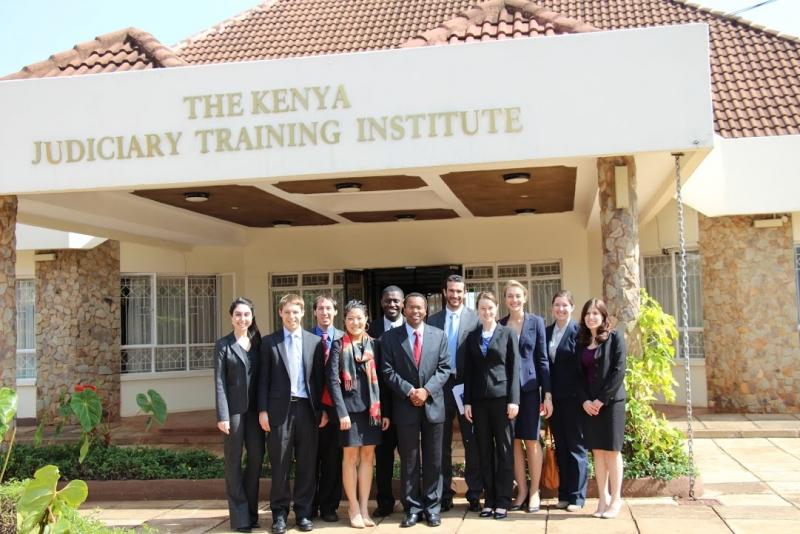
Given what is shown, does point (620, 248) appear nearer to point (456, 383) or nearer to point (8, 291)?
point (456, 383)

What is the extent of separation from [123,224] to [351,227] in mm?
4158

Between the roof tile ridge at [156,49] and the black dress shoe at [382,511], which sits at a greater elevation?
the roof tile ridge at [156,49]

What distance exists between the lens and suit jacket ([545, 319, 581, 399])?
20.5 feet

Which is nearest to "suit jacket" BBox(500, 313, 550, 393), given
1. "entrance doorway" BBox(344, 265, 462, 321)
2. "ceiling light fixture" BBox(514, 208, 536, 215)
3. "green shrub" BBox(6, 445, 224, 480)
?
"green shrub" BBox(6, 445, 224, 480)

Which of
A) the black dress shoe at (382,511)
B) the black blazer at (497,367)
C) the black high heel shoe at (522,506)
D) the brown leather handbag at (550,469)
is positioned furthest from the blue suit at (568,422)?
the black dress shoe at (382,511)

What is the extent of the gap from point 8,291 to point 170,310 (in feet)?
19.4

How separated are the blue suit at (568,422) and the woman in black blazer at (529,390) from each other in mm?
87

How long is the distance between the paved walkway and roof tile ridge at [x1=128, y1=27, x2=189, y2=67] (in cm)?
437

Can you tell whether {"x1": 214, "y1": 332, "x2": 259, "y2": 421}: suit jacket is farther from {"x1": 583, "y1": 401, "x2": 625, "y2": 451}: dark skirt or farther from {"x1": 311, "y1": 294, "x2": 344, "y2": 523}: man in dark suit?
{"x1": 583, "y1": 401, "x2": 625, "y2": 451}: dark skirt

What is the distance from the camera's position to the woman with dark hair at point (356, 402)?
6082 mm

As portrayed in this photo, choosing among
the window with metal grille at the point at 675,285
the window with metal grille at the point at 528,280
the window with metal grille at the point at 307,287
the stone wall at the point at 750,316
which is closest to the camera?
the stone wall at the point at 750,316

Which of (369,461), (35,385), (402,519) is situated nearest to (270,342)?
(369,461)

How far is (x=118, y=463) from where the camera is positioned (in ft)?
25.5

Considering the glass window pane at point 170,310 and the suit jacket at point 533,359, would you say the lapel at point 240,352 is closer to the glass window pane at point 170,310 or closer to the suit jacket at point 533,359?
the suit jacket at point 533,359
